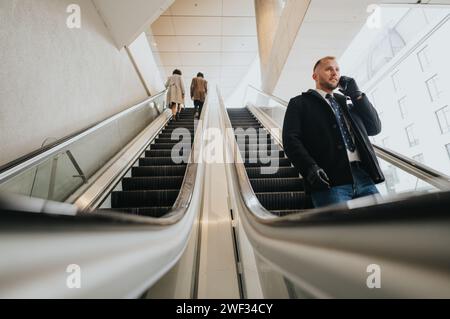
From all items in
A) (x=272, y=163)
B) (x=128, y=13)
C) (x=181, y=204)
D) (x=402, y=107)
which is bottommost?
(x=181, y=204)

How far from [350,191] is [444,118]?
1799cm

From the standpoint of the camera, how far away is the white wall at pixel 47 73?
2.53 m

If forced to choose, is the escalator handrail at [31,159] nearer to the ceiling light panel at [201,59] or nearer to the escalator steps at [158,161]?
the escalator steps at [158,161]

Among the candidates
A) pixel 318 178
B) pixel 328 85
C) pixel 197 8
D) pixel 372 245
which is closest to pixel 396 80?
pixel 197 8

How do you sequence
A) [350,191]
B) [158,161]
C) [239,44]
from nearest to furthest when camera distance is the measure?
1. [350,191]
2. [158,161]
3. [239,44]

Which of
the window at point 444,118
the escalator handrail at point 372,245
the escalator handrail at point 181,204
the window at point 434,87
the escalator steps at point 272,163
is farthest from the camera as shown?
the window at point 434,87

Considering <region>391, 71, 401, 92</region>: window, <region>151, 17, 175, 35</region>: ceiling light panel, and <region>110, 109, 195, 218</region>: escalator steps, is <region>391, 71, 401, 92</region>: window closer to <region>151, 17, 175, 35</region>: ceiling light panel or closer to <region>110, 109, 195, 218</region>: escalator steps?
<region>151, 17, 175, 35</region>: ceiling light panel

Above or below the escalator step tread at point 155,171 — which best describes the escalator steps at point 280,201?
below

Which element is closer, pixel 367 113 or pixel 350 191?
pixel 350 191

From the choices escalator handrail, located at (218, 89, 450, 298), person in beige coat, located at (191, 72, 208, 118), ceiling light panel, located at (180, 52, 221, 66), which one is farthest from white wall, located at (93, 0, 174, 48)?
ceiling light panel, located at (180, 52, 221, 66)

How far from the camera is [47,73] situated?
3.10 meters

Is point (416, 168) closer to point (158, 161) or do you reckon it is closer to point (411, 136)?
point (158, 161)

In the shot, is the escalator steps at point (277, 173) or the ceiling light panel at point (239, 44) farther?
the ceiling light panel at point (239, 44)

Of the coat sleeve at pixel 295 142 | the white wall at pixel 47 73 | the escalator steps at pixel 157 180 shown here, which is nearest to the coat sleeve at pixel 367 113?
the coat sleeve at pixel 295 142
